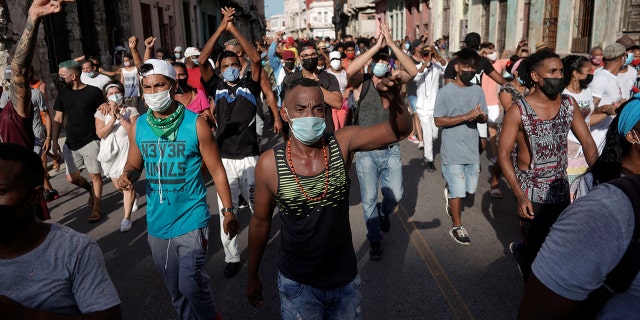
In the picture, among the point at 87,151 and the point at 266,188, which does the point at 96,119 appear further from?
the point at 266,188

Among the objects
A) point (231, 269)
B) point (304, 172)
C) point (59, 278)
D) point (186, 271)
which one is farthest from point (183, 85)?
point (59, 278)

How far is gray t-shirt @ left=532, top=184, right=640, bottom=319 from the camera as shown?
52.6 inches

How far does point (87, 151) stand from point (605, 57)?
6656 mm

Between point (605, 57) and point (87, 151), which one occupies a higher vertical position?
point (605, 57)

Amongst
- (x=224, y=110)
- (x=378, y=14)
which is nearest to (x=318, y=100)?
(x=224, y=110)

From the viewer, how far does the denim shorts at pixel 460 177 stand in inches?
203

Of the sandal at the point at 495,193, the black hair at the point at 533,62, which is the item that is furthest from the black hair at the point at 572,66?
the sandal at the point at 495,193

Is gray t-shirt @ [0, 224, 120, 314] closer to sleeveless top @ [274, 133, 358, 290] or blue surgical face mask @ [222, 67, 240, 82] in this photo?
sleeveless top @ [274, 133, 358, 290]

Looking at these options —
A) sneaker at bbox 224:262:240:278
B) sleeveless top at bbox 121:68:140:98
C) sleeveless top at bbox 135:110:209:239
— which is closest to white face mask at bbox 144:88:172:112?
sleeveless top at bbox 135:110:209:239

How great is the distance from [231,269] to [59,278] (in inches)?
111

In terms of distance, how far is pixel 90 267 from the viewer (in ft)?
6.05

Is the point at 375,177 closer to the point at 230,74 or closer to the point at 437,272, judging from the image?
the point at 437,272

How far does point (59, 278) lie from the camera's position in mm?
1793

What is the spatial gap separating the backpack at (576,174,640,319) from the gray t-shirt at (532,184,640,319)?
0.5 inches
